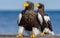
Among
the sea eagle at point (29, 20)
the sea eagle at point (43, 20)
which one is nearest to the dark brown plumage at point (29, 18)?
the sea eagle at point (29, 20)

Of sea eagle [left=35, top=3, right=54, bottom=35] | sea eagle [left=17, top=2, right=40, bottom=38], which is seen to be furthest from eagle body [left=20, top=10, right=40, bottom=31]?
sea eagle [left=35, top=3, right=54, bottom=35]

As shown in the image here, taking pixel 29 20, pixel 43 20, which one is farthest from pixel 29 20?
pixel 43 20

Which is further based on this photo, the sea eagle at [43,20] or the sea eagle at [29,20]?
the sea eagle at [43,20]

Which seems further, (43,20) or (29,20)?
(43,20)

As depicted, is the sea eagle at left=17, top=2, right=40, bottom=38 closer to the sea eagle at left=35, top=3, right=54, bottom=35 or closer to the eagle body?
the eagle body

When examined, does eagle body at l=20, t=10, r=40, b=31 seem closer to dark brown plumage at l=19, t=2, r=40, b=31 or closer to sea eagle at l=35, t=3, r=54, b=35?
dark brown plumage at l=19, t=2, r=40, b=31

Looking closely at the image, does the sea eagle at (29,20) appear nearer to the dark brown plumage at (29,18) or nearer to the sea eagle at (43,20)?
the dark brown plumage at (29,18)

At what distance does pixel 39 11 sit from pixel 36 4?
9 cm

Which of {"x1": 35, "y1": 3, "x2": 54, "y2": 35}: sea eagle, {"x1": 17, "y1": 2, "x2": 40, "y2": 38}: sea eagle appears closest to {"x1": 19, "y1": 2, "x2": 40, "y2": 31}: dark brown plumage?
{"x1": 17, "y1": 2, "x2": 40, "y2": 38}: sea eagle

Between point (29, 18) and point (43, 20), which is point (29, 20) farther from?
point (43, 20)

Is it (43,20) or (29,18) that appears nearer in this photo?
(29,18)

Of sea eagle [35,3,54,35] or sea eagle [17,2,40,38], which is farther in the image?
sea eagle [35,3,54,35]

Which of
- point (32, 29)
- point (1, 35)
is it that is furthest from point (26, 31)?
point (1, 35)

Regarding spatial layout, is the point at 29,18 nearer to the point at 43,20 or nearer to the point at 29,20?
the point at 29,20
